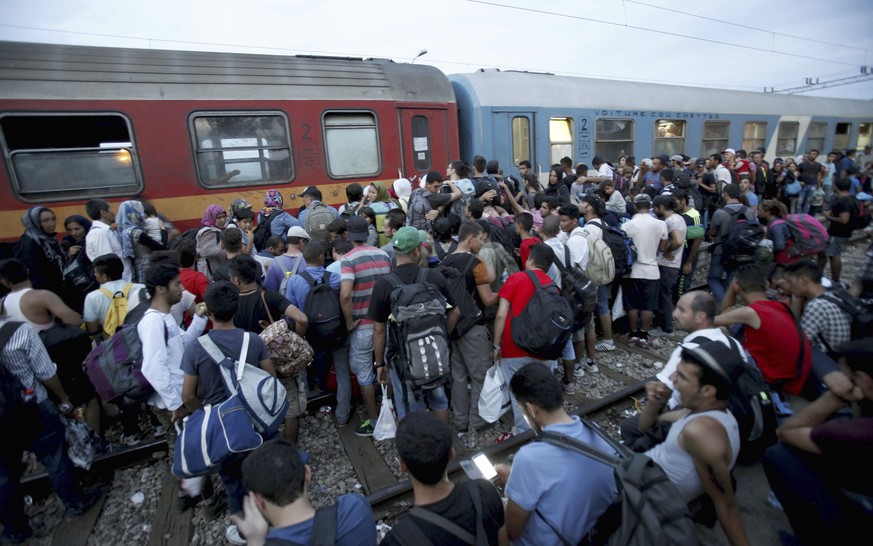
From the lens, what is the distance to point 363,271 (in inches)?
137

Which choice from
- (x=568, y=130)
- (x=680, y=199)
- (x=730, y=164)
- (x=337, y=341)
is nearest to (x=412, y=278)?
(x=337, y=341)

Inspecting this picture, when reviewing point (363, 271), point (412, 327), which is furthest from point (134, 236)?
point (412, 327)

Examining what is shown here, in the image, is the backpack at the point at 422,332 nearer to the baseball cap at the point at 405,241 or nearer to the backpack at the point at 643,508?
the baseball cap at the point at 405,241

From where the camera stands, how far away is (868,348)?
1847 millimetres

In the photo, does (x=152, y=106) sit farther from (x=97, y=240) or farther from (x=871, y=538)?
(x=871, y=538)

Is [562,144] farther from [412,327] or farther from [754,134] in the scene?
[754,134]

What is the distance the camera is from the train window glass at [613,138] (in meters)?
9.58

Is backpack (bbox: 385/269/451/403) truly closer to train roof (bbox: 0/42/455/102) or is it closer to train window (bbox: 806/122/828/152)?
train roof (bbox: 0/42/455/102)

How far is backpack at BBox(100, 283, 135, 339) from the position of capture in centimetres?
330

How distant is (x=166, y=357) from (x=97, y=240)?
230 centimetres

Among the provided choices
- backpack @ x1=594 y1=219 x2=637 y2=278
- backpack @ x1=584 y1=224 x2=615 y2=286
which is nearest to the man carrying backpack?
backpack @ x1=584 y1=224 x2=615 y2=286

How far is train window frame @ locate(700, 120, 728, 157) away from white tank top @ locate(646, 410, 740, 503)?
38.5 feet

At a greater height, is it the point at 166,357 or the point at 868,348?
the point at 868,348

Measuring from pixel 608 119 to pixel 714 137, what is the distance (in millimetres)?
4457
